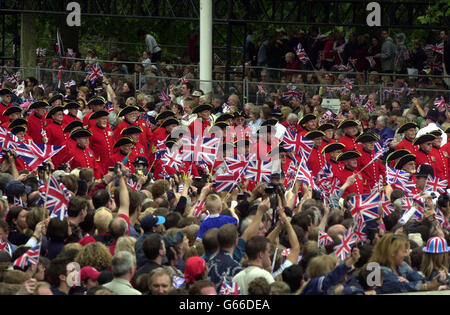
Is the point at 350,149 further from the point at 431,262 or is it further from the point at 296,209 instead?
the point at 431,262

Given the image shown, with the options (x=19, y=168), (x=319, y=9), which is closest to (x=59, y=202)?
(x=19, y=168)

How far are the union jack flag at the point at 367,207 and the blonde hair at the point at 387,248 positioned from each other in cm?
167

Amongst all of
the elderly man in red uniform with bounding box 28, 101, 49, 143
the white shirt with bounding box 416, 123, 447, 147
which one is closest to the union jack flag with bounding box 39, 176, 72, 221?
the elderly man in red uniform with bounding box 28, 101, 49, 143

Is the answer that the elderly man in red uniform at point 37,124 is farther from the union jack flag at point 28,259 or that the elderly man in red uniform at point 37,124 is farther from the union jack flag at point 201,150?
the union jack flag at point 28,259

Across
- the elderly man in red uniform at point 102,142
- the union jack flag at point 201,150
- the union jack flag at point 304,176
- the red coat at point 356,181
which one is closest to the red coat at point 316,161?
the red coat at point 356,181

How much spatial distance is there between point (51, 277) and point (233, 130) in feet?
31.9

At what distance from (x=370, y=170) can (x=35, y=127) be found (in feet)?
18.2

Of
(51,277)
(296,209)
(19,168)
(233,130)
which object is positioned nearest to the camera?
(51,277)

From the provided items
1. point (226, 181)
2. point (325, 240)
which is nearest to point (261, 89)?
point (226, 181)

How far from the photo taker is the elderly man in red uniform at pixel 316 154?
16.6m

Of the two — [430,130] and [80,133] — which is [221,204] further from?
[430,130]

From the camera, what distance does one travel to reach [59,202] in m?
11.1

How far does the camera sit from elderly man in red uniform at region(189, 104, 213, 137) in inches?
728

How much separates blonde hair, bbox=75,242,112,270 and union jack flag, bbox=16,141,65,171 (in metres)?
5.45
